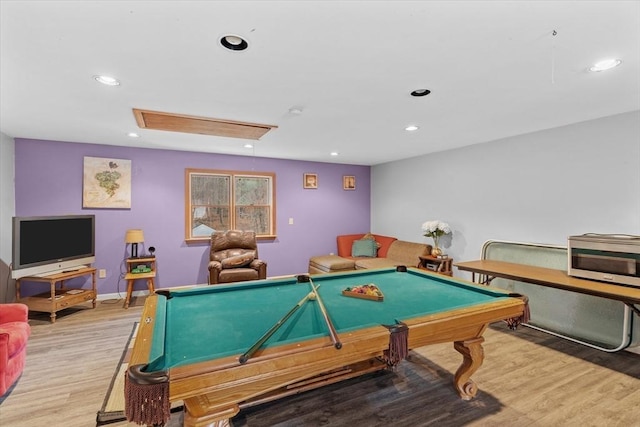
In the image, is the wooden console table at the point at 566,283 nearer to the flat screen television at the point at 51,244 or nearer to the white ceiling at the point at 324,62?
the white ceiling at the point at 324,62

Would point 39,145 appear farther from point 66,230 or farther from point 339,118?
point 339,118

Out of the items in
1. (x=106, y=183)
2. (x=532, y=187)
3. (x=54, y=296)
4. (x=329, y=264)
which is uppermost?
(x=106, y=183)

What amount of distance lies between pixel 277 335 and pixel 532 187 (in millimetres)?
3816

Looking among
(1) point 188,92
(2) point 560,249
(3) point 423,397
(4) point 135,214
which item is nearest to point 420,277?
(3) point 423,397

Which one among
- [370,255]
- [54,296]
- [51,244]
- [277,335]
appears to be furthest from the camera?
[370,255]

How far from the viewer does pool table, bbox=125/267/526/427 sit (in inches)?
48.0

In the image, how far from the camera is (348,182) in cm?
659

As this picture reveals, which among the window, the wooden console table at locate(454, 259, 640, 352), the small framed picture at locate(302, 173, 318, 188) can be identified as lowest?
the wooden console table at locate(454, 259, 640, 352)

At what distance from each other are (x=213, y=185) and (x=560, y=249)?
5092 mm

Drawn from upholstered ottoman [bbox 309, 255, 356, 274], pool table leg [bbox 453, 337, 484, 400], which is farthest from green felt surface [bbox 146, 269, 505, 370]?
upholstered ottoman [bbox 309, 255, 356, 274]

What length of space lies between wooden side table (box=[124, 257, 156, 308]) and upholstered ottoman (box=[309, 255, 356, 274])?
8.86 ft

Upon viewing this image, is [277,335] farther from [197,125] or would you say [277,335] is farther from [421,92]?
[197,125]

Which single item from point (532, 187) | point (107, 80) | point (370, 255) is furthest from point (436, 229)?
point (107, 80)

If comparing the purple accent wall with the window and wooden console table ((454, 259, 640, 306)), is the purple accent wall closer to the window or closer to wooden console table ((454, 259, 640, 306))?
the window
